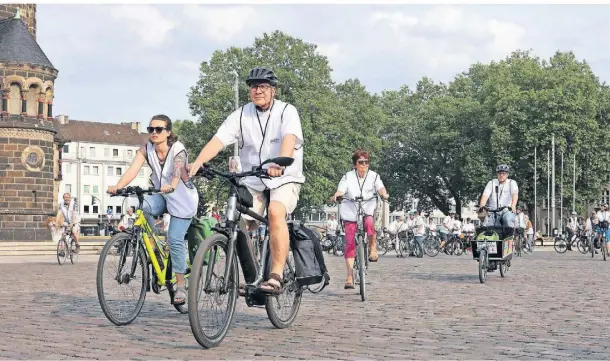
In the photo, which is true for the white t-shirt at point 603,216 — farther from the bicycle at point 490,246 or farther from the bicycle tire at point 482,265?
the bicycle tire at point 482,265

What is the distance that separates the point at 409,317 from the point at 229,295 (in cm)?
287

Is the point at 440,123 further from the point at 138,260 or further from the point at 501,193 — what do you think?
the point at 138,260

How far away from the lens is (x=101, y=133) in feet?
450

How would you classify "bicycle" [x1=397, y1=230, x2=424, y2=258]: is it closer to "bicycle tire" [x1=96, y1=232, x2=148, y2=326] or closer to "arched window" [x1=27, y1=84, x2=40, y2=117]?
"arched window" [x1=27, y1=84, x2=40, y2=117]

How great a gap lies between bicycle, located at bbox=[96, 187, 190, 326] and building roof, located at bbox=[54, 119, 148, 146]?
124588 millimetres

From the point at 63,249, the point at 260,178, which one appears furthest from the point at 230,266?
the point at 63,249

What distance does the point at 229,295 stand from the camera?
313 inches

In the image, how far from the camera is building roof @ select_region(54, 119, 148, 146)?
134 metres

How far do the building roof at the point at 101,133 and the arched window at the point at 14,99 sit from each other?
88.2m

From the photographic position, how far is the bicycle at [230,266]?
7.41 metres

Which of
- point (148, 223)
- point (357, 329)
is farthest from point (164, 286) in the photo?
point (357, 329)

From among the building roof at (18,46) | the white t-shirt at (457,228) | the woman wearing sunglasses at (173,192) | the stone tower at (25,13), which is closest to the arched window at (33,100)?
the building roof at (18,46)

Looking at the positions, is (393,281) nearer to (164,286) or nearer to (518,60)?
(164,286)

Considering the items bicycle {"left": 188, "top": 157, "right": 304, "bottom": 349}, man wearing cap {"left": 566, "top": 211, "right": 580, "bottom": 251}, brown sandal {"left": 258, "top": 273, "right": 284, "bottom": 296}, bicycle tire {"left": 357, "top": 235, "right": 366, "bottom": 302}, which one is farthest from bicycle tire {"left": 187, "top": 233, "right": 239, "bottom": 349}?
man wearing cap {"left": 566, "top": 211, "right": 580, "bottom": 251}
